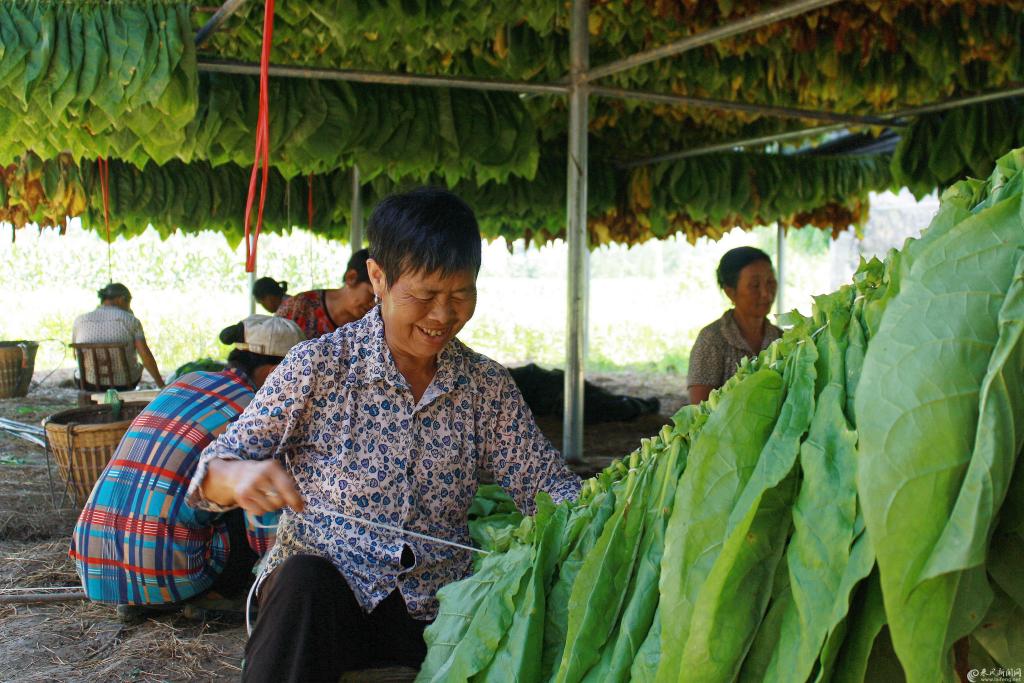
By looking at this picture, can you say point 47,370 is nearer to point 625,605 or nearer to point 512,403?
point 512,403

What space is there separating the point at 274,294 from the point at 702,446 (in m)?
7.03

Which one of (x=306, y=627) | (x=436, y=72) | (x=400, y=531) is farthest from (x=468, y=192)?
(x=306, y=627)

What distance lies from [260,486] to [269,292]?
20.4 ft

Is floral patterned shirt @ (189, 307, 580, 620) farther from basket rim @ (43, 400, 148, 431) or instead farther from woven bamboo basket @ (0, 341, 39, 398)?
woven bamboo basket @ (0, 341, 39, 398)

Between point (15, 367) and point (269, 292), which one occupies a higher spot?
point (269, 292)

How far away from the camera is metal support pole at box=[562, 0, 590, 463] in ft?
13.7

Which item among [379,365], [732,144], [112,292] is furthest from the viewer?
[112,292]

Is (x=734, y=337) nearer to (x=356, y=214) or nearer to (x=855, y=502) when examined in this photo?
(x=855, y=502)

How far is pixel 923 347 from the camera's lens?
36.4 inches

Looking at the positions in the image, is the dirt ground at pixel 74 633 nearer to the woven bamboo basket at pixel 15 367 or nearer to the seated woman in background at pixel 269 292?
the seated woman in background at pixel 269 292

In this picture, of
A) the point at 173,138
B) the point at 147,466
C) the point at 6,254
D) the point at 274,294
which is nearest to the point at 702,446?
the point at 147,466

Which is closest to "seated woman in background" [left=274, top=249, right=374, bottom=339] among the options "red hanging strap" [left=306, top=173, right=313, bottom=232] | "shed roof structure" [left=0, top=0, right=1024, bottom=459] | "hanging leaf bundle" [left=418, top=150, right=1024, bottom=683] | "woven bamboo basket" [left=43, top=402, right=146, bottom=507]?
"shed roof structure" [left=0, top=0, right=1024, bottom=459]

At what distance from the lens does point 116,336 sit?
26.1ft

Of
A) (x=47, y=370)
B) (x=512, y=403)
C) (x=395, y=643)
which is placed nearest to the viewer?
(x=395, y=643)
